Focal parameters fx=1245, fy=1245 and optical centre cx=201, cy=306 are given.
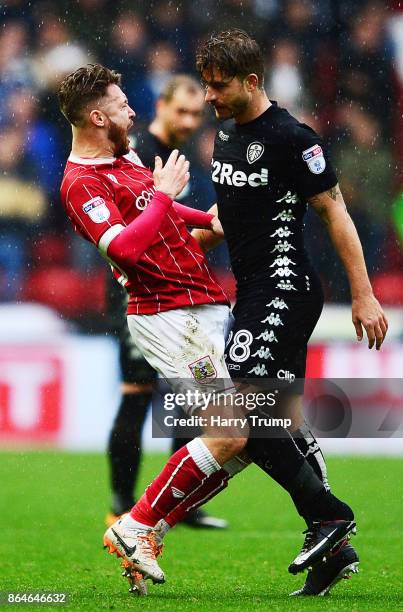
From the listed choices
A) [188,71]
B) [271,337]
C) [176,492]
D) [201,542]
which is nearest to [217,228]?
[271,337]

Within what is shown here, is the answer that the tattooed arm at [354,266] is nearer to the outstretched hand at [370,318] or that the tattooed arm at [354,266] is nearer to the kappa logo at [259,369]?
the outstretched hand at [370,318]

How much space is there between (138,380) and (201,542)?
98 centimetres

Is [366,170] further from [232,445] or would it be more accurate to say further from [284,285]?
[232,445]

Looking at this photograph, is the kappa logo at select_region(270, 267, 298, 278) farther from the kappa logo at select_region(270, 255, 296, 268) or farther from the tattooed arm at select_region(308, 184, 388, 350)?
the tattooed arm at select_region(308, 184, 388, 350)

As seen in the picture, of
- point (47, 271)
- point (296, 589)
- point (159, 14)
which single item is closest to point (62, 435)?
point (47, 271)

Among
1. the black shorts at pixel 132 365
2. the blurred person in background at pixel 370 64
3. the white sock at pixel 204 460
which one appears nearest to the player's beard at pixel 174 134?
the black shorts at pixel 132 365

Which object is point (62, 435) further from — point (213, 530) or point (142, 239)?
point (142, 239)

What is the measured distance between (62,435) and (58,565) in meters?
4.03

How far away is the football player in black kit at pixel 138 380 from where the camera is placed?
570cm

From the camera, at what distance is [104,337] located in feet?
30.0

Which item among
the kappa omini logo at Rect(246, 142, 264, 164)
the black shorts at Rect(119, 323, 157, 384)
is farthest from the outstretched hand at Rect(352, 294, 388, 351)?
the black shorts at Rect(119, 323, 157, 384)

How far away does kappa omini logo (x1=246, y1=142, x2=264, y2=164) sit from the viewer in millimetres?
3975

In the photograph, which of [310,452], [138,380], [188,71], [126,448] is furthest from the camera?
[188,71]

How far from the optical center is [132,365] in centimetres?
616
